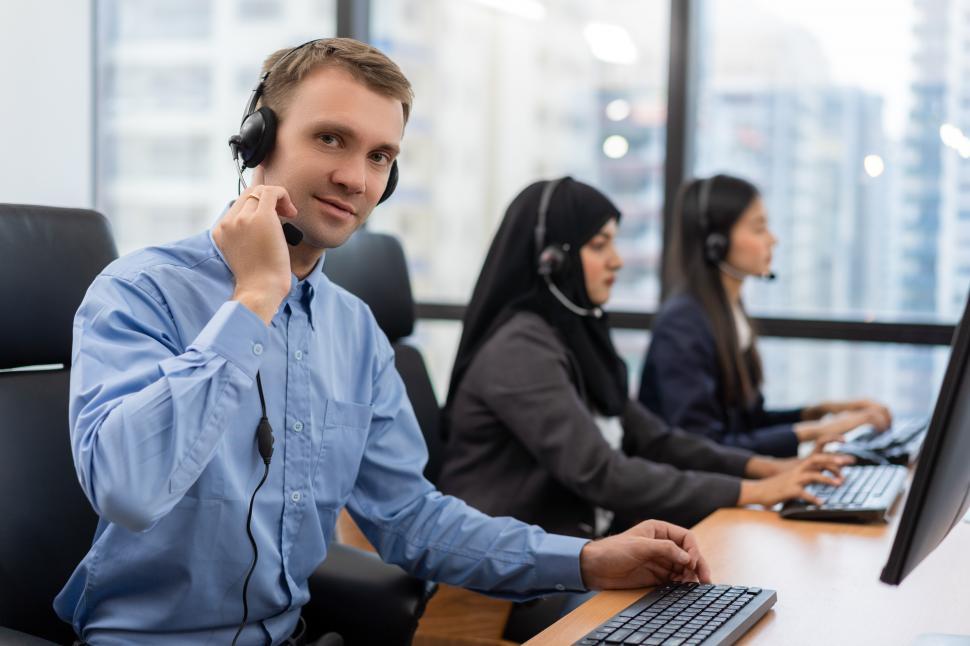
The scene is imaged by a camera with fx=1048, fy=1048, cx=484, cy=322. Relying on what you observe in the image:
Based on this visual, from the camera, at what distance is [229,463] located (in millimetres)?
1176

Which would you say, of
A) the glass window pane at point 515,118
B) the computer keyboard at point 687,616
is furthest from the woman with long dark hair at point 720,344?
the computer keyboard at point 687,616

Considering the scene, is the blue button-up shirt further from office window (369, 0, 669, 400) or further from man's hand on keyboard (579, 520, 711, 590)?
office window (369, 0, 669, 400)

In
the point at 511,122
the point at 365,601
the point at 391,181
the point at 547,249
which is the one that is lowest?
the point at 365,601

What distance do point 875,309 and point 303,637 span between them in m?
2.28

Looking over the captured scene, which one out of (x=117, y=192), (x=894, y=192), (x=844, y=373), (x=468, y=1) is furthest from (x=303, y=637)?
(x=117, y=192)

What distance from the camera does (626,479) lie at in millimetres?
1795

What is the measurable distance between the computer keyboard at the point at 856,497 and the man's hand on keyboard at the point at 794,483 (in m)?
0.02

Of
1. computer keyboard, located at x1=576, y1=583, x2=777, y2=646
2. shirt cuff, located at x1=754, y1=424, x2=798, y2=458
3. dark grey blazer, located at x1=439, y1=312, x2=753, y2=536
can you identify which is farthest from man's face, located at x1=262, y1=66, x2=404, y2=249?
shirt cuff, located at x1=754, y1=424, x2=798, y2=458

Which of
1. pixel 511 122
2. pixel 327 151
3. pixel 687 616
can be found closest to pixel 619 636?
pixel 687 616

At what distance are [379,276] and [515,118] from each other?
1.67 meters

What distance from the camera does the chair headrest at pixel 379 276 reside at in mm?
1903

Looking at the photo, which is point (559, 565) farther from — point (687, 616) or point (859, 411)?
point (859, 411)

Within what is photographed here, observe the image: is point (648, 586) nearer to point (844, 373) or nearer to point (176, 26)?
point (844, 373)

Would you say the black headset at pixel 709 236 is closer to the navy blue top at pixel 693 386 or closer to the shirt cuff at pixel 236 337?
the navy blue top at pixel 693 386
